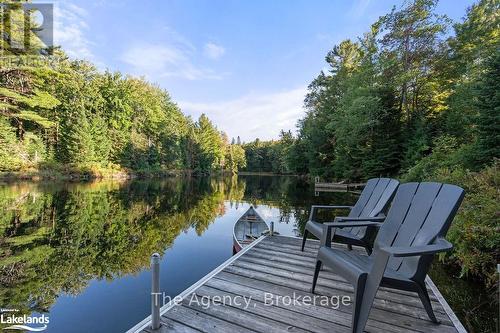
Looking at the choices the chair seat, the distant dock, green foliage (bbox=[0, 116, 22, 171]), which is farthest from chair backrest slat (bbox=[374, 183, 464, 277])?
green foliage (bbox=[0, 116, 22, 171])

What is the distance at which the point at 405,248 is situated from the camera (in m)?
1.59

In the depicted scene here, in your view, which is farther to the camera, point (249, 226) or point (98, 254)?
point (249, 226)

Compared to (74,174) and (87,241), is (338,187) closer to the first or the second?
(87,241)

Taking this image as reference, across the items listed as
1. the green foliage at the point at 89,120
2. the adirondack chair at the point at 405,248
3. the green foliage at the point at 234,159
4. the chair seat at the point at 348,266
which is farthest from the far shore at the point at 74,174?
the green foliage at the point at 234,159

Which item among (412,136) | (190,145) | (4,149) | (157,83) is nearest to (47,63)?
(4,149)

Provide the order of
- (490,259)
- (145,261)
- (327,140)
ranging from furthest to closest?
(327,140)
(145,261)
(490,259)

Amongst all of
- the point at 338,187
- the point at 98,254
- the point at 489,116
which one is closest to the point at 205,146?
the point at 338,187

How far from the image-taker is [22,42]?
56.3ft

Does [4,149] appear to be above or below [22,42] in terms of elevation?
below

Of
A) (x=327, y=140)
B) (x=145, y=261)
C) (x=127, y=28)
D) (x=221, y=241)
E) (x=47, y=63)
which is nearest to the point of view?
(x=145, y=261)

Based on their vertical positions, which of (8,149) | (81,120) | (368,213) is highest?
(81,120)

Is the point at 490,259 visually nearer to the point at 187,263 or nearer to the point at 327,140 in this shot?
the point at 187,263

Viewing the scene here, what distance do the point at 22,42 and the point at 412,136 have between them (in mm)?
25315

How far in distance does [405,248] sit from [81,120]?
1067 inches
